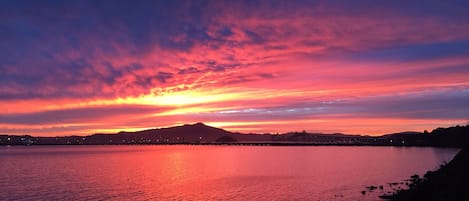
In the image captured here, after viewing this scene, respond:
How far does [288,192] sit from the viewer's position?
5828 centimetres

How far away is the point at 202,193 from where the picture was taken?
2286 inches

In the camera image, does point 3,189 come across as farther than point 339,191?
Yes

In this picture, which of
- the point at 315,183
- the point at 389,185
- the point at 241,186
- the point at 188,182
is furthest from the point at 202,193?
the point at 389,185

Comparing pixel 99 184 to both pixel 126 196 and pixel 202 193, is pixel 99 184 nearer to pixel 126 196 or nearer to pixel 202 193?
pixel 126 196

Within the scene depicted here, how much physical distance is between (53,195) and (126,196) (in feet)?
28.9

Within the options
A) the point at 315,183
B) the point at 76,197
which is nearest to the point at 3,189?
the point at 76,197

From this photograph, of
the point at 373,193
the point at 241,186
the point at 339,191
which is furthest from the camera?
the point at 241,186

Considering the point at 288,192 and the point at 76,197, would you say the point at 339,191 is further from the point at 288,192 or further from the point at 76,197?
the point at 76,197

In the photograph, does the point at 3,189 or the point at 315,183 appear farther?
the point at 315,183

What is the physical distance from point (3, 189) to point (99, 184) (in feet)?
42.0

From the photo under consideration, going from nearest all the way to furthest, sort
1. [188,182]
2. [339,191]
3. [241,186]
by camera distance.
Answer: [339,191], [241,186], [188,182]

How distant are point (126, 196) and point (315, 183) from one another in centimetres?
2846

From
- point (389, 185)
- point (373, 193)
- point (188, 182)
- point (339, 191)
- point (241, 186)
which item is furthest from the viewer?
point (188, 182)

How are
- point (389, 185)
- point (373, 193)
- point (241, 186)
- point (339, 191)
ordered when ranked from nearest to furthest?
point (373, 193)
point (339, 191)
point (389, 185)
point (241, 186)
